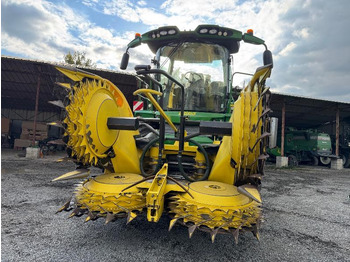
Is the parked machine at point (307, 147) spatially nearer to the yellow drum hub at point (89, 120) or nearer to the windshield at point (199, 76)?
the windshield at point (199, 76)

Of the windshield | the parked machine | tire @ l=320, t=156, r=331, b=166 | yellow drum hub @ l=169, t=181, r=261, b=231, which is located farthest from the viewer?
tire @ l=320, t=156, r=331, b=166

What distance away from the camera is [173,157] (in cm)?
296

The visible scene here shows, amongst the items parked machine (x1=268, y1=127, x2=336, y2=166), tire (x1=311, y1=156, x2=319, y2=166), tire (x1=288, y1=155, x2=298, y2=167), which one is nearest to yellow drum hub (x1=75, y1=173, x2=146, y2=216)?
parked machine (x1=268, y1=127, x2=336, y2=166)

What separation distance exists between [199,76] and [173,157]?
5.04 feet

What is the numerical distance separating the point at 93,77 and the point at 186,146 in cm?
138

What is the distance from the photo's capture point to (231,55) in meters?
3.91

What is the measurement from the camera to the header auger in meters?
1.95

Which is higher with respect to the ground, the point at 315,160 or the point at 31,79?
the point at 31,79

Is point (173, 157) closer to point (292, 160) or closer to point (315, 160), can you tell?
point (292, 160)

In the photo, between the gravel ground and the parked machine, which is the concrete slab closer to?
the gravel ground

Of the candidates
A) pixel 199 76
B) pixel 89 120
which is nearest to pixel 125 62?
pixel 199 76

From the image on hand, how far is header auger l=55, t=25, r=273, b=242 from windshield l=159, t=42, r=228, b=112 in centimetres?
22

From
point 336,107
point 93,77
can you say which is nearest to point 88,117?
point 93,77

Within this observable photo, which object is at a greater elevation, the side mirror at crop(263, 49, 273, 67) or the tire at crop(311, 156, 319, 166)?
the side mirror at crop(263, 49, 273, 67)
